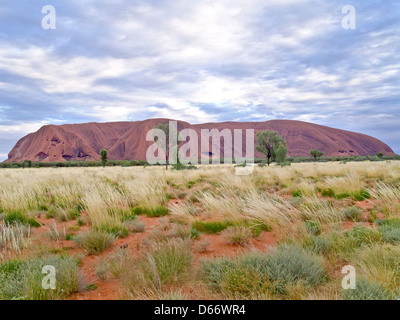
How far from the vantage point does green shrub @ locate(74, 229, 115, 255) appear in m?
4.82

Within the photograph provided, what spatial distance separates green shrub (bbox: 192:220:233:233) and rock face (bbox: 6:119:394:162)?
115 meters

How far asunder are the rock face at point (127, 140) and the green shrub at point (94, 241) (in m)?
116

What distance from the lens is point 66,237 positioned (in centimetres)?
566

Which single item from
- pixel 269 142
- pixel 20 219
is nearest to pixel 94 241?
pixel 20 219

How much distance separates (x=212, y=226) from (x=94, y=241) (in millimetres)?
2627

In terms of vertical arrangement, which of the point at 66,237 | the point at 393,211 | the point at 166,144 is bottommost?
the point at 66,237

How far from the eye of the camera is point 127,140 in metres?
134

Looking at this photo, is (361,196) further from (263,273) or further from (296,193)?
(263,273)

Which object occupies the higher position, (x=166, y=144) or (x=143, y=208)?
(x=166, y=144)

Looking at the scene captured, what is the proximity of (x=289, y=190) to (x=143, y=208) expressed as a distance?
628 centimetres
